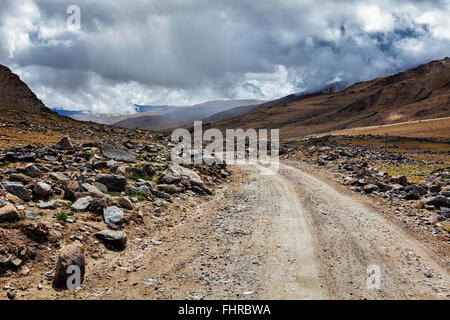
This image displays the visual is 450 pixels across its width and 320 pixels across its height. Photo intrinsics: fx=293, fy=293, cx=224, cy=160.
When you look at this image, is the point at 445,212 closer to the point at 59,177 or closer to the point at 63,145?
the point at 59,177

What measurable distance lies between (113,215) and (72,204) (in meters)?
1.43

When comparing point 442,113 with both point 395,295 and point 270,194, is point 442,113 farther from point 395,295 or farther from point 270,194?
point 395,295

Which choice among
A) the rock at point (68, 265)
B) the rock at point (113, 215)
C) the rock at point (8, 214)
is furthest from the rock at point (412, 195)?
the rock at point (8, 214)

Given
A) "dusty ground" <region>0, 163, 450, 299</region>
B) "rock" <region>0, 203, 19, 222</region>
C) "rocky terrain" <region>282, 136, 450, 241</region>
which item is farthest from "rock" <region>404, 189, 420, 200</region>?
"rock" <region>0, 203, 19, 222</region>

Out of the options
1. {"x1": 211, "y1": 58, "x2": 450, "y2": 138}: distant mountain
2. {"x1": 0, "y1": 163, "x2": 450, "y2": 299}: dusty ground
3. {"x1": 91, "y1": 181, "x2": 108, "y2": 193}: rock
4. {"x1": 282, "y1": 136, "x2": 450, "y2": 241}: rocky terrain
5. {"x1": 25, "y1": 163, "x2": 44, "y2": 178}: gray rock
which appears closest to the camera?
{"x1": 0, "y1": 163, "x2": 450, "y2": 299}: dusty ground

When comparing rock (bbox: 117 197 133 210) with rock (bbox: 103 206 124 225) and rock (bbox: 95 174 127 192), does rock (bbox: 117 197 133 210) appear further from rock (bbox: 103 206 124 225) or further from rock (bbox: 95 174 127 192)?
rock (bbox: 95 174 127 192)

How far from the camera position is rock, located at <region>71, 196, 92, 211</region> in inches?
383

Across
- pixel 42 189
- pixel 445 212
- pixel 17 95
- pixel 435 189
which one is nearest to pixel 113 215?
pixel 42 189

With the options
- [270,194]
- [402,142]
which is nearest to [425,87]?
[402,142]

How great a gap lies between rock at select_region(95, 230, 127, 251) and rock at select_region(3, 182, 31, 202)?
9.59ft

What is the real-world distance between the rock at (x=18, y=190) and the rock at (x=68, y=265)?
346 cm

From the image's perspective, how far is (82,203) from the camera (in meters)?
9.98
